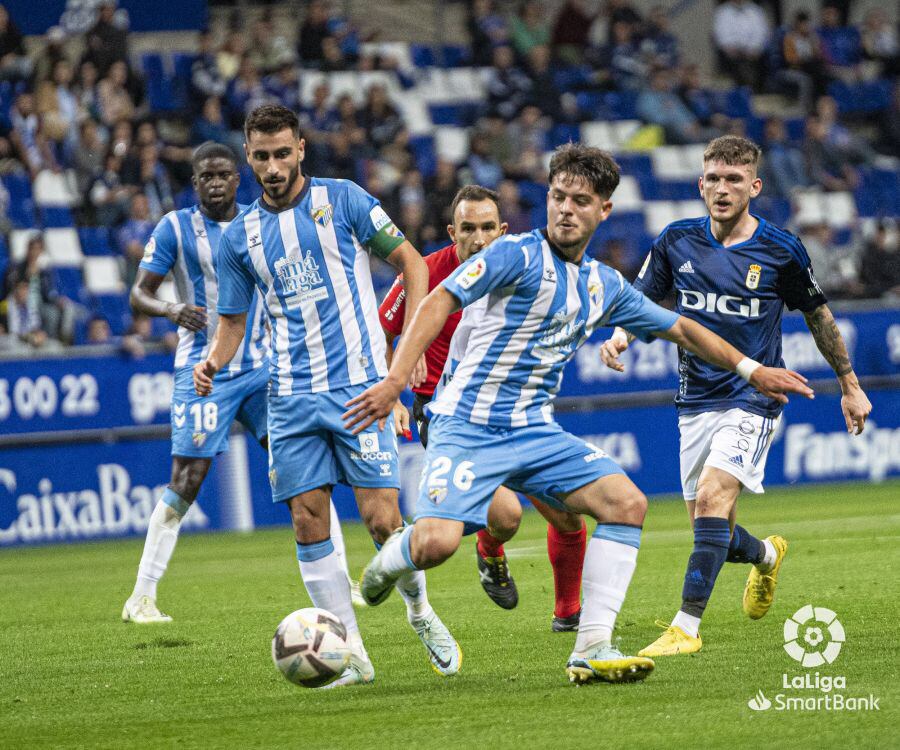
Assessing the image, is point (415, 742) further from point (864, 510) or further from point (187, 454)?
point (864, 510)

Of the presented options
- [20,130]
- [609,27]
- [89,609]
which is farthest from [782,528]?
[609,27]

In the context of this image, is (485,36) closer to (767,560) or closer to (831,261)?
(831,261)

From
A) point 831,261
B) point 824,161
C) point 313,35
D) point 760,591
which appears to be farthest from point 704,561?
point 824,161

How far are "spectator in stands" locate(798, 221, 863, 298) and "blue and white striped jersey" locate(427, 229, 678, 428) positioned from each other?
12.1 meters

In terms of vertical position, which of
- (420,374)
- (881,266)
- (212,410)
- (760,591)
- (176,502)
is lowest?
(881,266)

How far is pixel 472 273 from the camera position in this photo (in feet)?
18.5

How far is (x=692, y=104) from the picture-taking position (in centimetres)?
2145

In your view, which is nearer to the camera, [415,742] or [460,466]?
[415,742]

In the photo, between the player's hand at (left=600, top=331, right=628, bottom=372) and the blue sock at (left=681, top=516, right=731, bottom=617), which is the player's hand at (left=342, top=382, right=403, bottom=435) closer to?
the player's hand at (left=600, top=331, right=628, bottom=372)

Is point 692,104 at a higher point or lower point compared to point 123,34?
lower

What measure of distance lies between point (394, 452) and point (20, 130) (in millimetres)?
11503

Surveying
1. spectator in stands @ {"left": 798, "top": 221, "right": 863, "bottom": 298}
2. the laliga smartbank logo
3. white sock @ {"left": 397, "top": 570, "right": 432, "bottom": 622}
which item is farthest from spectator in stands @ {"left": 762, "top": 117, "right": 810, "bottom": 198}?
white sock @ {"left": 397, "top": 570, "right": 432, "bottom": 622}

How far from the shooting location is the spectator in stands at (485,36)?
20.5 metres

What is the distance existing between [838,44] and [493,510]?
58.3 ft
